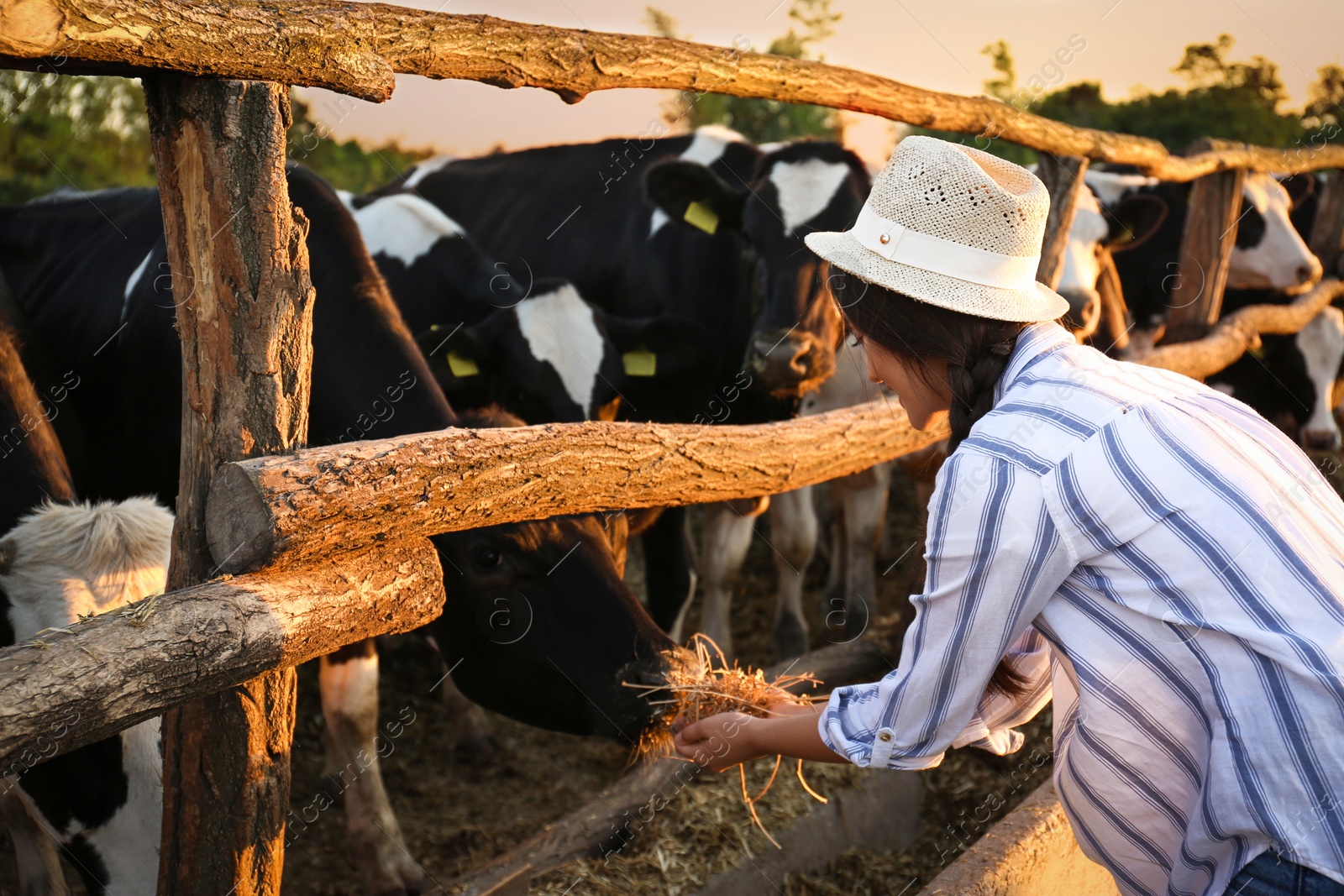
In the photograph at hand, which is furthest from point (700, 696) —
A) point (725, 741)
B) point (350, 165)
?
point (350, 165)

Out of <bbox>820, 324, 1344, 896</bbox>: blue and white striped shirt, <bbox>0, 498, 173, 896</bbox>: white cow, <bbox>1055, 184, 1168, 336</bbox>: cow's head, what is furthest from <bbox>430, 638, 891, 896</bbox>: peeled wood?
<bbox>1055, 184, 1168, 336</bbox>: cow's head

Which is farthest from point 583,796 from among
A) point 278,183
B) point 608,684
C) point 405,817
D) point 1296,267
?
Answer: point 1296,267

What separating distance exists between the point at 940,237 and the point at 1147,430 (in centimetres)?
40

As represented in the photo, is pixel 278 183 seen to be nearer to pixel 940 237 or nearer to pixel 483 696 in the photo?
pixel 940 237

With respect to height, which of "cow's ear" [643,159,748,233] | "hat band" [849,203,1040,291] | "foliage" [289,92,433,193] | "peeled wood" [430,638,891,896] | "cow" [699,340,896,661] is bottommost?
"foliage" [289,92,433,193]

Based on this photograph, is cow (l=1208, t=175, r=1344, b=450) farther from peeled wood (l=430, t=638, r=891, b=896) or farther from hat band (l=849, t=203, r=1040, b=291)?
hat band (l=849, t=203, r=1040, b=291)

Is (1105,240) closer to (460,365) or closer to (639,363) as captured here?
(639,363)

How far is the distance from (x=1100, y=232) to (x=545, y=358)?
3.05 m

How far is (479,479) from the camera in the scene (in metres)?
1.94

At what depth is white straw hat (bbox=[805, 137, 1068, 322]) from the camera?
1512 millimetres

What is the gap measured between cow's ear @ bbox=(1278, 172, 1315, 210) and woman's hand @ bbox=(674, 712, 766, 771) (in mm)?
7390

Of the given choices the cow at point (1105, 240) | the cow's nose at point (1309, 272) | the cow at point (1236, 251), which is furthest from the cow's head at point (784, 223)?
the cow's nose at point (1309, 272)

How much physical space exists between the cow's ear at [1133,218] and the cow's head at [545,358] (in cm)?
267

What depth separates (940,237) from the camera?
1528 mm
